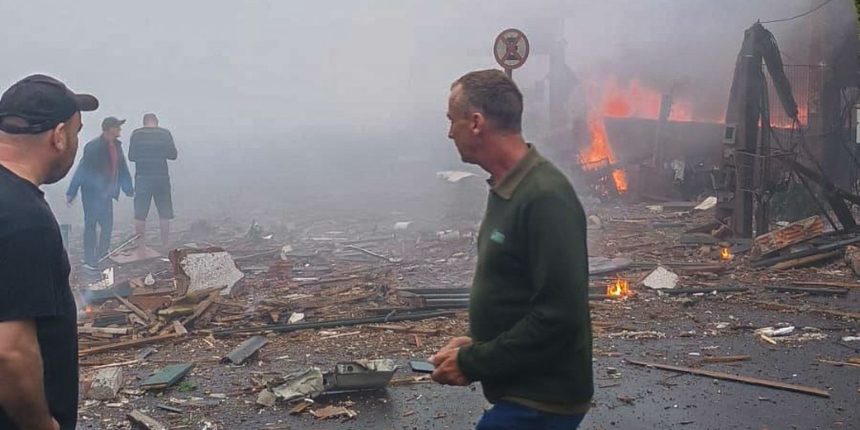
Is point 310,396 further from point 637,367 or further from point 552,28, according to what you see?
point 552,28

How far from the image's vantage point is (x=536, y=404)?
8.23 ft

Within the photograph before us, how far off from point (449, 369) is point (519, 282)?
1.30 ft

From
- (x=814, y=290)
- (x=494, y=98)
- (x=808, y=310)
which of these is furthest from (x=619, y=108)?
(x=494, y=98)

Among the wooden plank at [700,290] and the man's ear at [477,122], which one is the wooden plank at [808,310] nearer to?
the wooden plank at [700,290]

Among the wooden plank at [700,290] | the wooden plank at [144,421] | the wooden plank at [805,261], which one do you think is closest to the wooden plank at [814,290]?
the wooden plank at [700,290]

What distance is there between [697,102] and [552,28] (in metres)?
4.72

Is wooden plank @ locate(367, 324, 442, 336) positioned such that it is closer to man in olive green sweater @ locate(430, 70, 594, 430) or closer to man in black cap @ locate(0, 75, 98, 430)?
man in olive green sweater @ locate(430, 70, 594, 430)

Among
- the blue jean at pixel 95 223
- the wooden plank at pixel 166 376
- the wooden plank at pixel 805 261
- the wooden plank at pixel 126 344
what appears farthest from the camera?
the blue jean at pixel 95 223

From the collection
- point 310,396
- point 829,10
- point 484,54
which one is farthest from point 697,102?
point 310,396

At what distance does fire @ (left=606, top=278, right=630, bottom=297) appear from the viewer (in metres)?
8.15

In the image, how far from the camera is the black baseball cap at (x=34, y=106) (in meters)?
2.36

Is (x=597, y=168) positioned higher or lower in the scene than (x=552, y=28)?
lower

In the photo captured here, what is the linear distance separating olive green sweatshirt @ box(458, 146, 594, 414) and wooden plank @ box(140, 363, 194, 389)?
3.73 metres

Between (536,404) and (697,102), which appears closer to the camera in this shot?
(536,404)
